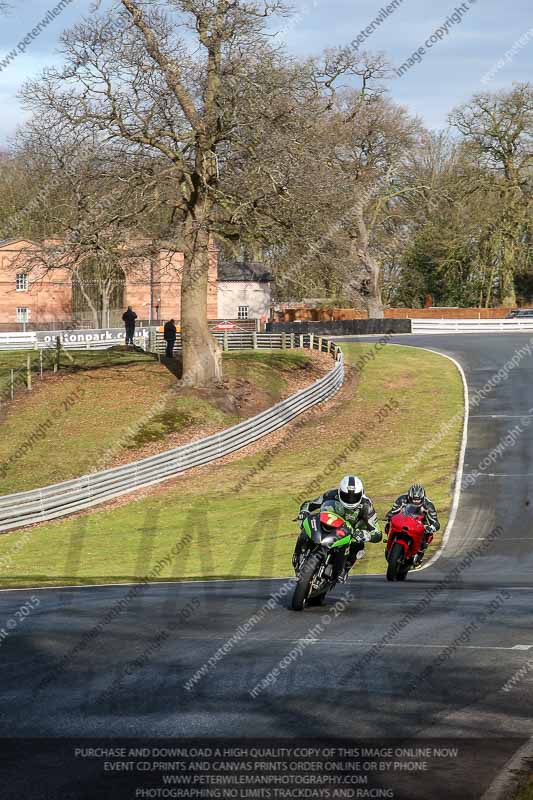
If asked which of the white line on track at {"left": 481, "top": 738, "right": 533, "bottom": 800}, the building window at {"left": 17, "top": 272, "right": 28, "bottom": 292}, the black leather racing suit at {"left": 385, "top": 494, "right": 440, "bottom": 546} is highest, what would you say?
the building window at {"left": 17, "top": 272, "right": 28, "bottom": 292}

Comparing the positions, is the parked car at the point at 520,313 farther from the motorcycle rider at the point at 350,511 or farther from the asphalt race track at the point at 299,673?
the motorcycle rider at the point at 350,511

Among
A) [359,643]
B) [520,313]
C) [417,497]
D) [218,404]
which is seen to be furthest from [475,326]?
[359,643]

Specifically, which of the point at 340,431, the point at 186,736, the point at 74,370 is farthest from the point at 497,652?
the point at 74,370

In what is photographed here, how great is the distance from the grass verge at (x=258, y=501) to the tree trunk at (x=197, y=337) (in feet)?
15.3

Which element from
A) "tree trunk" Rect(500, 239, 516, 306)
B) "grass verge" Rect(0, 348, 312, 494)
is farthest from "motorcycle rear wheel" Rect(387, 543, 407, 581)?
"tree trunk" Rect(500, 239, 516, 306)

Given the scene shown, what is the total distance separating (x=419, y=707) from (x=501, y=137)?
75737 millimetres

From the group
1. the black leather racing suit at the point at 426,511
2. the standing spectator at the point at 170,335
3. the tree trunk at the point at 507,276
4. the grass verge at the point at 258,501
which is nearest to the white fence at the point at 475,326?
the tree trunk at the point at 507,276

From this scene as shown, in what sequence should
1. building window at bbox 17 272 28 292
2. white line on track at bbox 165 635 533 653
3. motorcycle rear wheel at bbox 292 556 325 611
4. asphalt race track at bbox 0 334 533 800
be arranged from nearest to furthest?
asphalt race track at bbox 0 334 533 800 < white line on track at bbox 165 635 533 653 < motorcycle rear wheel at bbox 292 556 325 611 < building window at bbox 17 272 28 292

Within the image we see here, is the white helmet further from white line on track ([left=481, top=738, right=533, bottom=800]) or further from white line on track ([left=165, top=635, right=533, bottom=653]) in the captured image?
white line on track ([left=481, top=738, right=533, bottom=800])

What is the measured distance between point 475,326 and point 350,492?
200 ft

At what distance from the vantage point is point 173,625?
1159cm

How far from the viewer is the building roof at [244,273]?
9019cm

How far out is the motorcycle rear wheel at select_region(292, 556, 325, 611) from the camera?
38.8 feet

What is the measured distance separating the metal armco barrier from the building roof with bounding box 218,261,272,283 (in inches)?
1977
